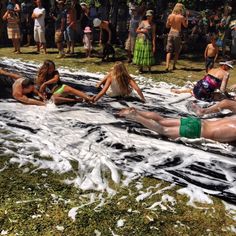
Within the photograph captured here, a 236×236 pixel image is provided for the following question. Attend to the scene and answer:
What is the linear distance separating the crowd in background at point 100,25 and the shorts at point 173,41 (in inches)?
19.6

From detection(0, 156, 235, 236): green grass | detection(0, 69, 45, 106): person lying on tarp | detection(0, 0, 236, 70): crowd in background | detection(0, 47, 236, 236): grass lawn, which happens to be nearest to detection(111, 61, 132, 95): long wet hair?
detection(0, 69, 45, 106): person lying on tarp

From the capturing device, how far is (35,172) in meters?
5.16

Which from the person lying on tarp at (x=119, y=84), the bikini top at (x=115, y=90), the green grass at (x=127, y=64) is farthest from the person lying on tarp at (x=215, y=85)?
the bikini top at (x=115, y=90)

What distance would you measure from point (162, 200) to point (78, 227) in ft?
3.73

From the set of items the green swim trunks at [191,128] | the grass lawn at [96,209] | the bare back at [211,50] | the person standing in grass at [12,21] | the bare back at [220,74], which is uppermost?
the person standing in grass at [12,21]

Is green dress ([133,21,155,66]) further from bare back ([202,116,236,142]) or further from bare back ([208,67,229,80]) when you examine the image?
bare back ([202,116,236,142])

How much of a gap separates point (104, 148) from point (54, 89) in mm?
2728

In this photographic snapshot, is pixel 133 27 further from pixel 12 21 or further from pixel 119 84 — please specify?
pixel 119 84

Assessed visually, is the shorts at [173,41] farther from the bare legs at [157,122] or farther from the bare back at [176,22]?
the bare legs at [157,122]

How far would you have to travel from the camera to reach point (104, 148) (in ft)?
20.1

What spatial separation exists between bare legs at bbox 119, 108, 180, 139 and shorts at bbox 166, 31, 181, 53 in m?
5.41

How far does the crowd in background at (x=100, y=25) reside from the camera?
13.9 meters

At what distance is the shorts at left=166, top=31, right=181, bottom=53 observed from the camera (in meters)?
12.1

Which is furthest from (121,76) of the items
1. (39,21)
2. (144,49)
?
(39,21)
